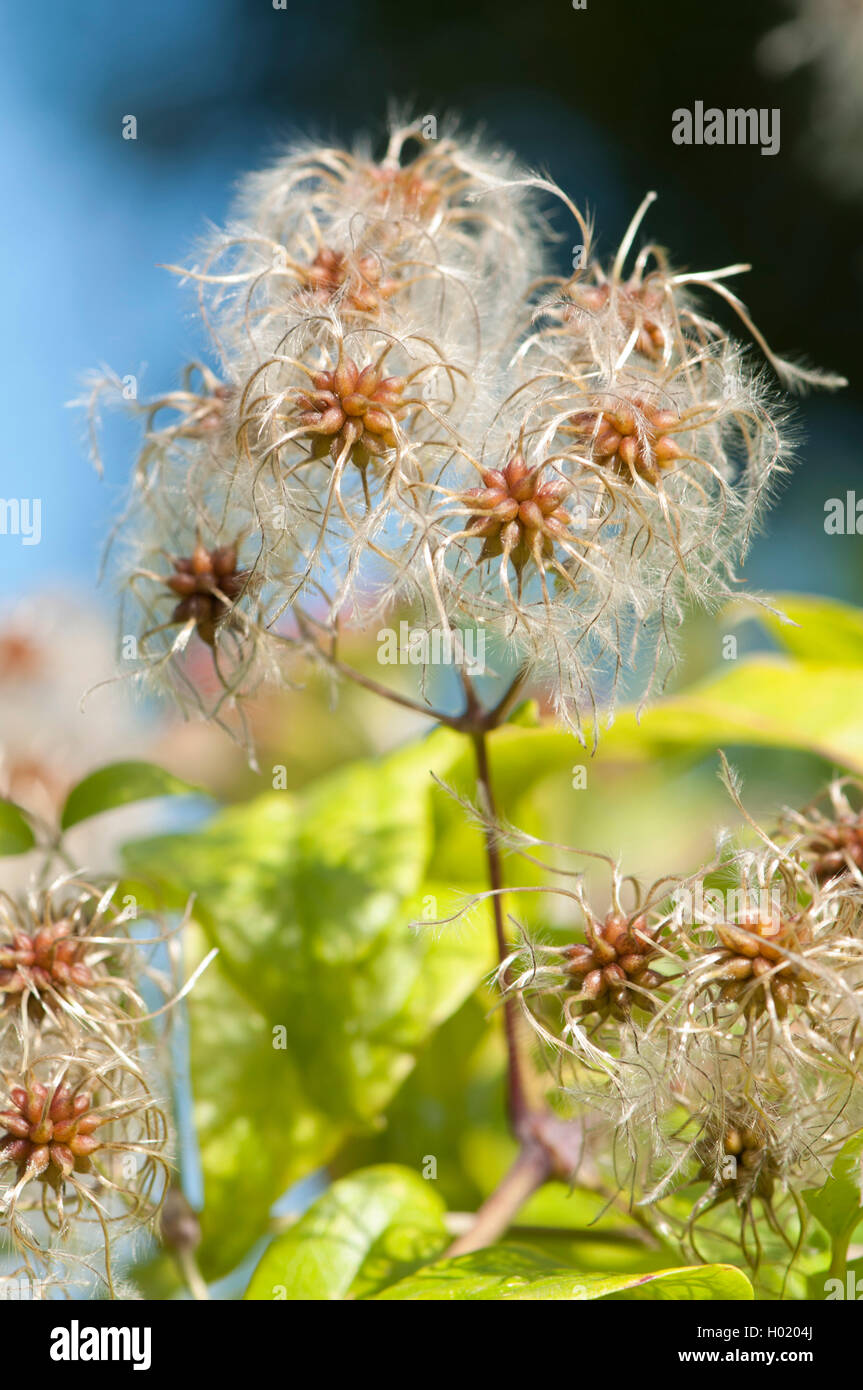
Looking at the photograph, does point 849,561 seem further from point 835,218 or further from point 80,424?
point 80,424

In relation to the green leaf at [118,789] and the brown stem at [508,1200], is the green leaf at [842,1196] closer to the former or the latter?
the brown stem at [508,1200]

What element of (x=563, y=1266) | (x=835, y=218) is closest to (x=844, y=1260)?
(x=563, y=1266)

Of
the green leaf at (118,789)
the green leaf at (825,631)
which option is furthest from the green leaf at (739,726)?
the green leaf at (118,789)

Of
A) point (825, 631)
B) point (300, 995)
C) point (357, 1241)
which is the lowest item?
point (357, 1241)

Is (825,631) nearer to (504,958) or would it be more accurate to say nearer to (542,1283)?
(504,958)

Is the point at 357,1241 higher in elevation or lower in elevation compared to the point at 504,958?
lower

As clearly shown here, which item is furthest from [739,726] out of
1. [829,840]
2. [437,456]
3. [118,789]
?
[118,789]
